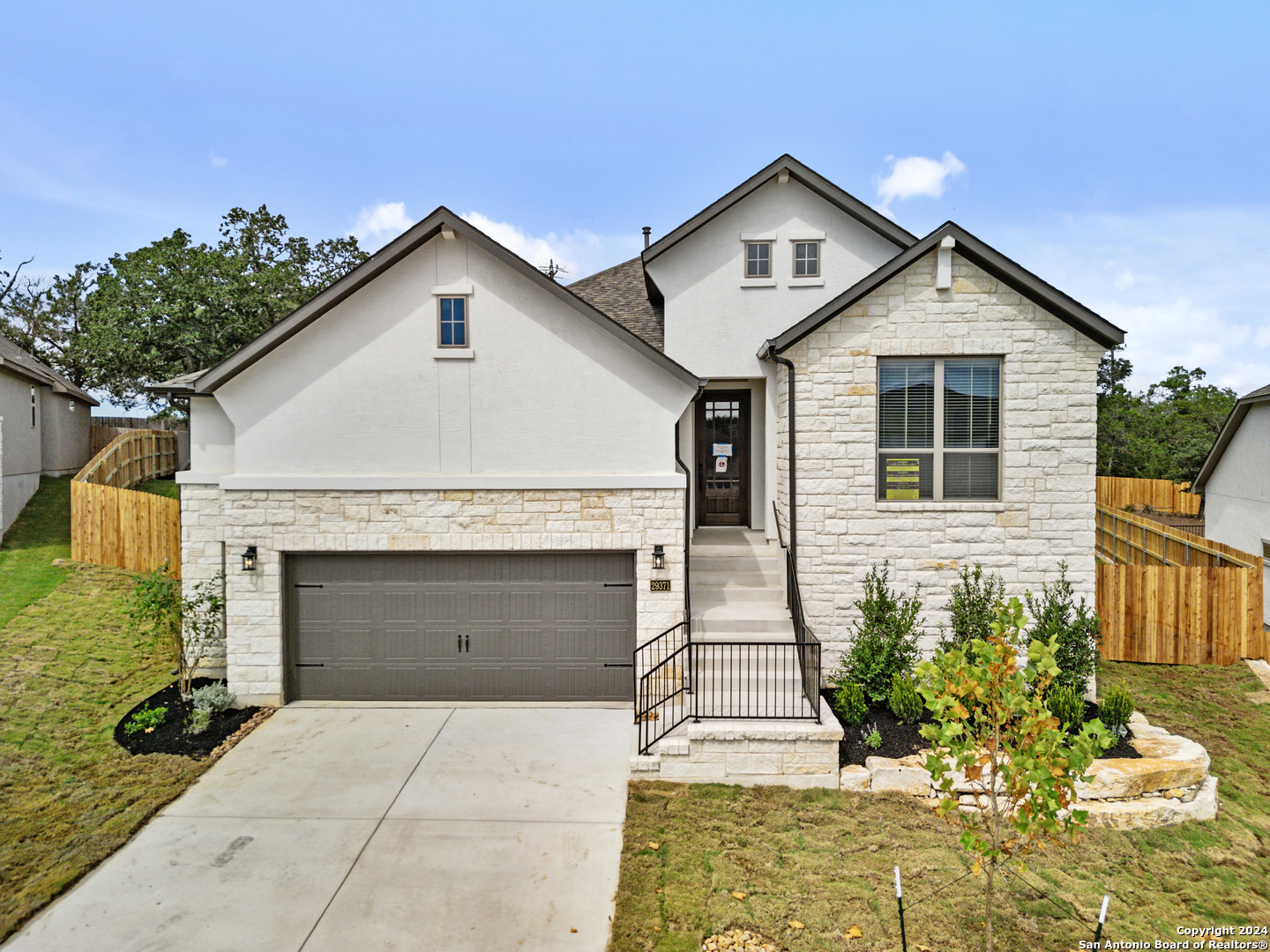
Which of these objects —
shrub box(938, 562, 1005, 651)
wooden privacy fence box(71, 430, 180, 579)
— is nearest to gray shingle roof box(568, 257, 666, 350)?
shrub box(938, 562, 1005, 651)

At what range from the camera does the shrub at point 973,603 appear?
Answer: 31.4 feet

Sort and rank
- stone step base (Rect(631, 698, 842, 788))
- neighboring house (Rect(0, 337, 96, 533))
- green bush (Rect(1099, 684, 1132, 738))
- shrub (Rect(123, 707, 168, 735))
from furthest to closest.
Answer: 1. neighboring house (Rect(0, 337, 96, 533))
2. shrub (Rect(123, 707, 168, 735))
3. green bush (Rect(1099, 684, 1132, 738))
4. stone step base (Rect(631, 698, 842, 788))

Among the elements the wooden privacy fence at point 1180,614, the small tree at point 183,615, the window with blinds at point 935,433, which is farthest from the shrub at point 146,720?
the wooden privacy fence at point 1180,614

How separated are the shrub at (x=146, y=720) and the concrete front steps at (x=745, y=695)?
6430mm

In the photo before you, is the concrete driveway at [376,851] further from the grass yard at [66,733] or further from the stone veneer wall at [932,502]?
the stone veneer wall at [932,502]

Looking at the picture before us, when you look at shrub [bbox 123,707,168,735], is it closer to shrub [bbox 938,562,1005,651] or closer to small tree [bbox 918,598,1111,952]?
small tree [bbox 918,598,1111,952]

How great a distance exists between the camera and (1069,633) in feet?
30.6

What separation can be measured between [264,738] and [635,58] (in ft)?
41.5

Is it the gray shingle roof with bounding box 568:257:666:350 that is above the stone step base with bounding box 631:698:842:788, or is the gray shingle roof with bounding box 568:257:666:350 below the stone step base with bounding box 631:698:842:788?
above

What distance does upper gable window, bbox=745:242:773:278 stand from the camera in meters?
12.0

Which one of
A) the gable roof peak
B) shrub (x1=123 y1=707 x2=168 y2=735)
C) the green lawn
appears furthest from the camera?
the green lawn

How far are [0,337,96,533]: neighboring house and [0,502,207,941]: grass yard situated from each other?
16.3ft
